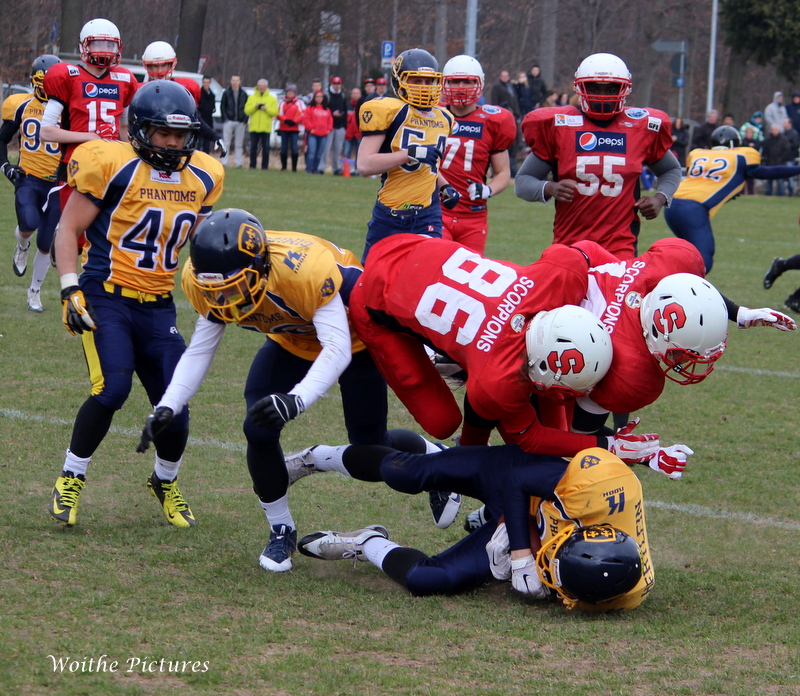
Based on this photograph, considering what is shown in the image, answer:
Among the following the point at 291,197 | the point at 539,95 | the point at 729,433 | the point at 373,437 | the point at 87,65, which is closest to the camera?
the point at 373,437

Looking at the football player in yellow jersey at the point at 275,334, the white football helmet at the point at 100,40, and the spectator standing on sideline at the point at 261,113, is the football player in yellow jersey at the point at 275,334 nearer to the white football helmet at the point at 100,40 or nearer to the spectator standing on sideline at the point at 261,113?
the white football helmet at the point at 100,40

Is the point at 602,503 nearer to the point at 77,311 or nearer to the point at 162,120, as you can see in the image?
the point at 77,311

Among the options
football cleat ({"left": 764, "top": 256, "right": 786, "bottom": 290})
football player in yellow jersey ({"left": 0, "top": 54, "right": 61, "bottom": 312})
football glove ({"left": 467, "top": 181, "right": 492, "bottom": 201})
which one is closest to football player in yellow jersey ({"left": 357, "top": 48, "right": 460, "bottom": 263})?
football glove ({"left": 467, "top": 181, "right": 492, "bottom": 201})

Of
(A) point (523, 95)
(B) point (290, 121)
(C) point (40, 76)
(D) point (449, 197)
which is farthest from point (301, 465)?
(A) point (523, 95)

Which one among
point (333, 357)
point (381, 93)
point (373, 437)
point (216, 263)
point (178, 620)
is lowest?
point (178, 620)

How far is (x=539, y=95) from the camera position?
2208cm

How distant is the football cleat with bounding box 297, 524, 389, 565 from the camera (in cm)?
404

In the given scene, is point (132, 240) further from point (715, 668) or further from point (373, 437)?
point (715, 668)

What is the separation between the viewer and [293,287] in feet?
12.0

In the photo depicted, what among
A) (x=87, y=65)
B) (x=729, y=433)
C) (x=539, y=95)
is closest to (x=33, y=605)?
(x=729, y=433)

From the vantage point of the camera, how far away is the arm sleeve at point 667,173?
6.05m

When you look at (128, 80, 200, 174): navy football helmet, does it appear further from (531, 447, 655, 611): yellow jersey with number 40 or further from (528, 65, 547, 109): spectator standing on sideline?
(528, 65, 547, 109): spectator standing on sideline

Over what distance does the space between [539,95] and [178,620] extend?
65.5 feet

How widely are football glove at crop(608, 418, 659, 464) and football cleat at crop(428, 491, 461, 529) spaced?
0.78 m
